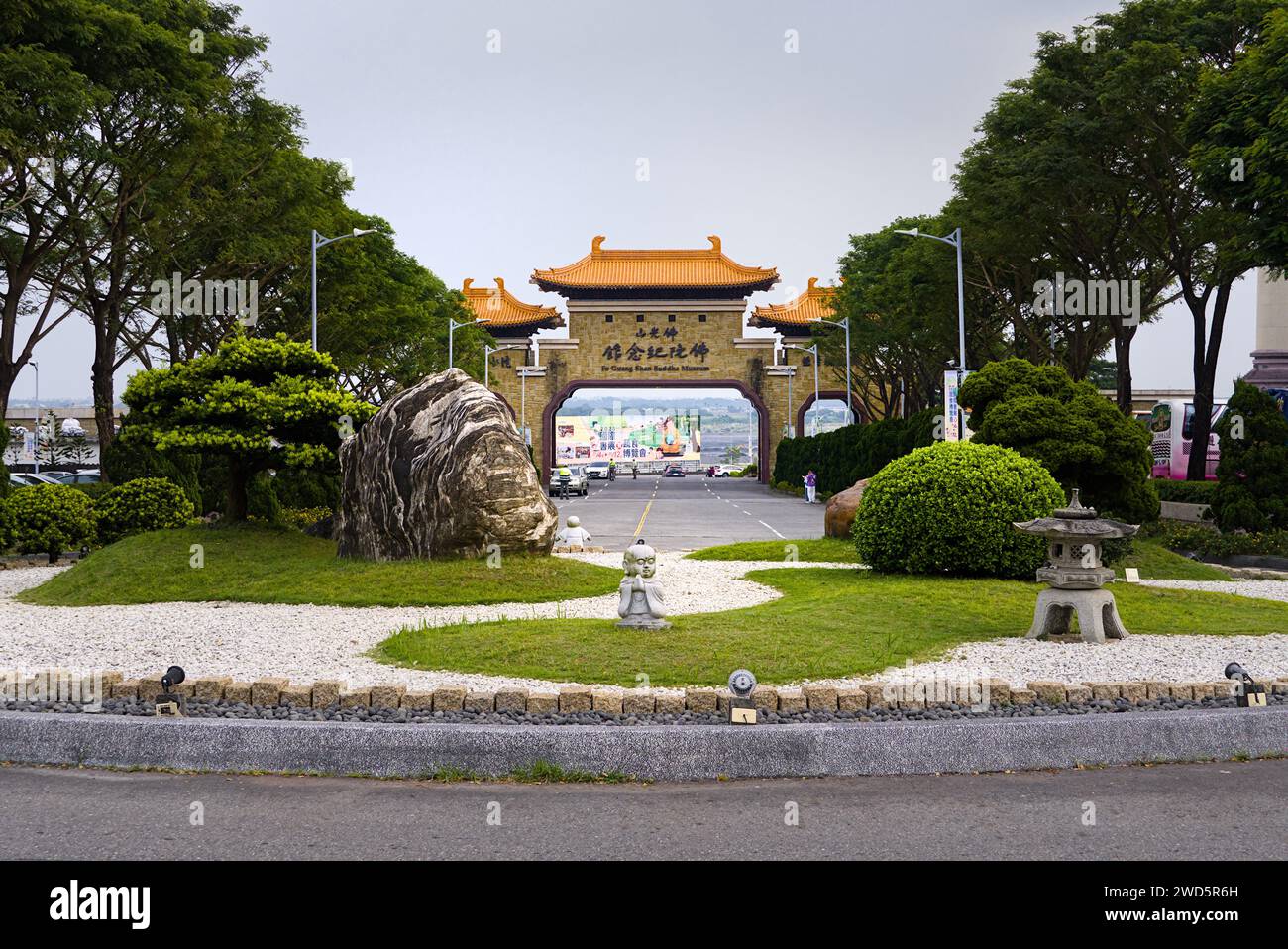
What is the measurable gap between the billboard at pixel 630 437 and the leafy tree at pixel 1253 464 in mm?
131503

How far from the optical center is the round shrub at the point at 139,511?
1958 cm

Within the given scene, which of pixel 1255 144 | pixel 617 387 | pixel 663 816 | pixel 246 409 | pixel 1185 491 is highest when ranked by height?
pixel 1255 144

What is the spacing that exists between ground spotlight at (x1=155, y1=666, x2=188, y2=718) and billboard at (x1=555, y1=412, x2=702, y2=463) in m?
145

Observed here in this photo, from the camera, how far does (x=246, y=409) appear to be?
1606 centimetres

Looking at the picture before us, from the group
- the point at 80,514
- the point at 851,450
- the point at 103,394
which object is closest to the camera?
the point at 80,514

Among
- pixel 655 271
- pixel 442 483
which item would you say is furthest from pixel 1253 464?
pixel 655 271

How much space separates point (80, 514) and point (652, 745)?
1633cm

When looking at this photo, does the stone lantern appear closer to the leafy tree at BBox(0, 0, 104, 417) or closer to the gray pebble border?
the gray pebble border

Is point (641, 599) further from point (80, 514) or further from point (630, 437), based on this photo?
point (630, 437)

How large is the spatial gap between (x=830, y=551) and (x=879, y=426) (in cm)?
2198

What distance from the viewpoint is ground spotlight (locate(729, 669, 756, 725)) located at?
6.70 metres

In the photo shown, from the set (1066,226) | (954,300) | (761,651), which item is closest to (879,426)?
(954,300)

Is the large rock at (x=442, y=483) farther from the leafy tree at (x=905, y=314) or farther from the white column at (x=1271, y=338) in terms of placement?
the leafy tree at (x=905, y=314)

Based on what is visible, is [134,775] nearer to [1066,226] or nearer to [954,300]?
[1066,226]
